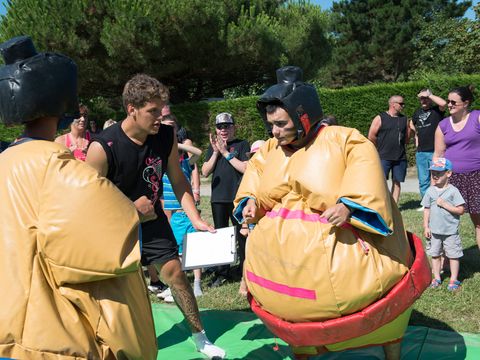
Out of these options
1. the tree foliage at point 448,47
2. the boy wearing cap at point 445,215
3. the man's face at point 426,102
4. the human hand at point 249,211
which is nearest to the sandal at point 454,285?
the boy wearing cap at point 445,215

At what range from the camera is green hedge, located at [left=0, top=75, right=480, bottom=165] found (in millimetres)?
13008

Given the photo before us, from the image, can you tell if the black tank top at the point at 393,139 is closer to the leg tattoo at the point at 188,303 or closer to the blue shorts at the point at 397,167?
the blue shorts at the point at 397,167

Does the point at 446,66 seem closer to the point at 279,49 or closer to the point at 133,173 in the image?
the point at 279,49

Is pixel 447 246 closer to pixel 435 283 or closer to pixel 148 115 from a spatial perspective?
pixel 435 283

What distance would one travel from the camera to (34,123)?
1730mm

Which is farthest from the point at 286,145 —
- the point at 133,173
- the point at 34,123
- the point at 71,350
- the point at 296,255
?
the point at 71,350

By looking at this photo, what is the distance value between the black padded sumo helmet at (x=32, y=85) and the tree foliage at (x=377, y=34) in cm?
2974

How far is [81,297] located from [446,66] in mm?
24379

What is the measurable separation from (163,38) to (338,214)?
11.9 metres

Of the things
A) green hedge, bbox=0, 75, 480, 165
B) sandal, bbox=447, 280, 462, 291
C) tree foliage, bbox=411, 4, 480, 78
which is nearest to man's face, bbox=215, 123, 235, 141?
sandal, bbox=447, 280, 462, 291

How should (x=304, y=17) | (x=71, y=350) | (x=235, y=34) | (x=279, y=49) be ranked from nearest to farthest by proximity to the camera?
(x=71, y=350), (x=235, y=34), (x=279, y=49), (x=304, y=17)

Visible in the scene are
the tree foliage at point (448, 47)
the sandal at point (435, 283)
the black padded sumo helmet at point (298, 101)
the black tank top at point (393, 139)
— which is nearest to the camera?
the black padded sumo helmet at point (298, 101)

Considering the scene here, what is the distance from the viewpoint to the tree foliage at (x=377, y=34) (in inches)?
1171

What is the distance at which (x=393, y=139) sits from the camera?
7637 mm
